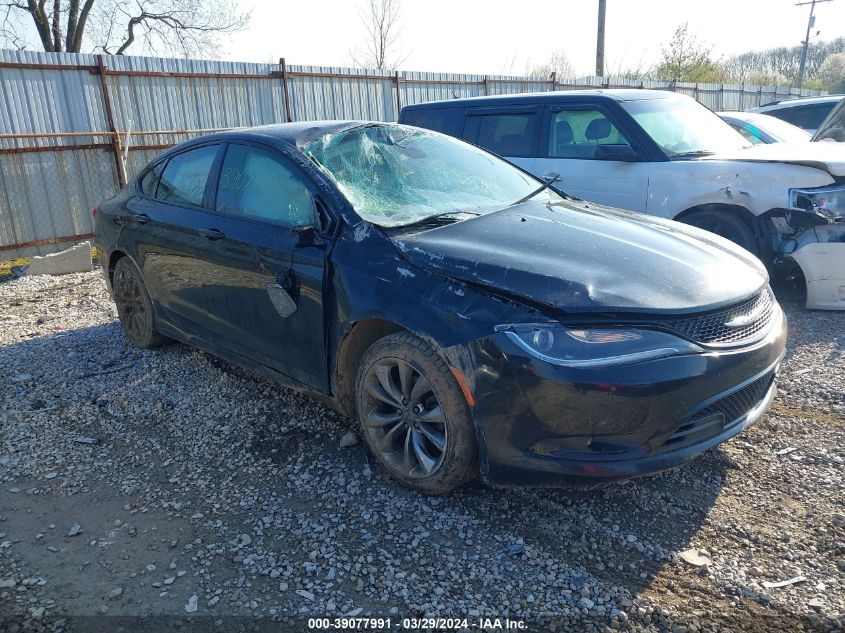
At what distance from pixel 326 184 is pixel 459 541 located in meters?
1.91

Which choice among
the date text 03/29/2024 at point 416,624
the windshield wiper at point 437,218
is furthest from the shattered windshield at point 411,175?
the date text 03/29/2024 at point 416,624

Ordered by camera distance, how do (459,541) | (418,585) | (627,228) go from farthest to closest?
1. (627,228)
2. (459,541)
3. (418,585)

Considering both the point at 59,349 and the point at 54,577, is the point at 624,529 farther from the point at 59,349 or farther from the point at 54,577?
the point at 59,349

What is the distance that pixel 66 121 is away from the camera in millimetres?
9742

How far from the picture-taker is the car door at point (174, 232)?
14.0 ft

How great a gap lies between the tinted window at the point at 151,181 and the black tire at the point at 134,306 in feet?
1.84

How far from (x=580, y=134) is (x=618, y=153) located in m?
0.64

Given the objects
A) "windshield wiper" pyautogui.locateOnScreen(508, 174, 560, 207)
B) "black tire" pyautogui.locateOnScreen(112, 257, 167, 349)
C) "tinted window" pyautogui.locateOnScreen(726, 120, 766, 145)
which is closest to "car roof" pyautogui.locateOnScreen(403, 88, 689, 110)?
"windshield wiper" pyautogui.locateOnScreen(508, 174, 560, 207)

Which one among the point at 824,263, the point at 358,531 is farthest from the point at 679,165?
the point at 358,531

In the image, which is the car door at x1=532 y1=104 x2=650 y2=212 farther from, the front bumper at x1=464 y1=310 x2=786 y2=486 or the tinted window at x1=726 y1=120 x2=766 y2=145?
the tinted window at x1=726 y1=120 x2=766 y2=145

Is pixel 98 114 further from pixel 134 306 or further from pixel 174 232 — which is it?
pixel 174 232

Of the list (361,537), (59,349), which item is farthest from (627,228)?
(59,349)

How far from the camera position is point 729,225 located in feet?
19.5

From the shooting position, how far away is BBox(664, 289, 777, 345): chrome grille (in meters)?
2.73
